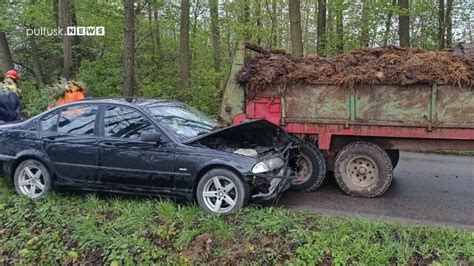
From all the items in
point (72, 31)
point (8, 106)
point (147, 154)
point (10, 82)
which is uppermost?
point (72, 31)

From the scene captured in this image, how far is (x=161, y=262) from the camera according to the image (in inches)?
195

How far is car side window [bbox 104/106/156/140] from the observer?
599cm

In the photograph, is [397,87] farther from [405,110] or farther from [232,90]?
[232,90]

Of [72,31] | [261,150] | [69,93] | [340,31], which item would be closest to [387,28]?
[340,31]

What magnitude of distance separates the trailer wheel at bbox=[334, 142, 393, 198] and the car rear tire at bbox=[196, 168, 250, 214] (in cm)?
194

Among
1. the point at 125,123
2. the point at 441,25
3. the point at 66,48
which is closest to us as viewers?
the point at 125,123

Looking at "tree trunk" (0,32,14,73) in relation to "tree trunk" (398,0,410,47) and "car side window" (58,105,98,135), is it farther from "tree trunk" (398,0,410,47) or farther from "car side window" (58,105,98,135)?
"tree trunk" (398,0,410,47)

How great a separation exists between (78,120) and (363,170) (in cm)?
424

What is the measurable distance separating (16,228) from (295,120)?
13.6ft

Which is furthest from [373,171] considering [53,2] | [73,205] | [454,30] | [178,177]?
[53,2]

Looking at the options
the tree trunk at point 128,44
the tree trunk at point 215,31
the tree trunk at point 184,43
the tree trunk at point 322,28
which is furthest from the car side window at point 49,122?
the tree trunk at point 322,28

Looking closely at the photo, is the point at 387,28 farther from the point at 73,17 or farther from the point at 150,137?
the point at 150,137

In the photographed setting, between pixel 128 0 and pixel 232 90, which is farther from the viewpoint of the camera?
pixel 128 0

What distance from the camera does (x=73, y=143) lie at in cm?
619
